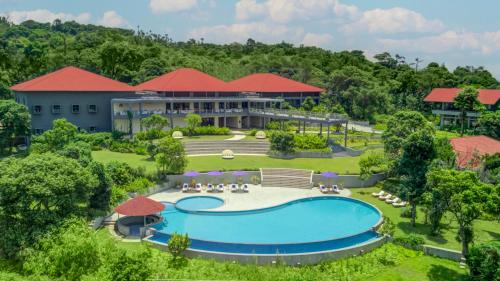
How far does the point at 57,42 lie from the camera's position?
82.8 m

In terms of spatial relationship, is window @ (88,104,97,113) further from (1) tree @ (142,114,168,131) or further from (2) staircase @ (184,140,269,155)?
(2) staircase @ (184,140,269,155)

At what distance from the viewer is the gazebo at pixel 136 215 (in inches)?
821

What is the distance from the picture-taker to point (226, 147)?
1512 inches

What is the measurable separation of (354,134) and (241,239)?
3178 centimetres

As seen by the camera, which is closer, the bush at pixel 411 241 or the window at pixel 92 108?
the bush at pixel 411 241

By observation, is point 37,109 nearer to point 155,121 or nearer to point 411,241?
point 155,121

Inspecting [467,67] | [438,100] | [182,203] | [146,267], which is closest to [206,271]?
[146,267]

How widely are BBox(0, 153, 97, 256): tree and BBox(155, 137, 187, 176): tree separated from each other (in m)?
10.9

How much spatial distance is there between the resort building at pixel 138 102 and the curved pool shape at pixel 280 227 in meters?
15.3

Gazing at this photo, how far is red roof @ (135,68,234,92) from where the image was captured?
46750 mm

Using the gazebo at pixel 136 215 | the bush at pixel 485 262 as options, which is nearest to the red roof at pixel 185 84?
the gazebo at pixel 136 215

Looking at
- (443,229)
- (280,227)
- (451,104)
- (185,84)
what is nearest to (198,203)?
(280,227)

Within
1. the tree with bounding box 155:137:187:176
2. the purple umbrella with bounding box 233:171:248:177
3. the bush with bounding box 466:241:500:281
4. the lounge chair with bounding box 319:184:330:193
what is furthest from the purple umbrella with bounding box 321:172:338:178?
the bush with bounding box 466:241:500:281

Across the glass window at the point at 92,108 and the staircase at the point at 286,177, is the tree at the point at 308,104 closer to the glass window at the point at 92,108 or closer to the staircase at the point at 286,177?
the staircase at the point at 286,177
